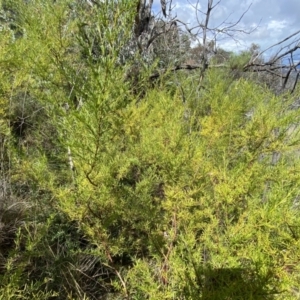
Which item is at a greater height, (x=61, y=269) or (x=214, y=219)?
(x=214, y=219)

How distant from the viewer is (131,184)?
198 centimetres

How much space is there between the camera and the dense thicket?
1.10m

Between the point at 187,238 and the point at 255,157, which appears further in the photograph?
the point at 255,157

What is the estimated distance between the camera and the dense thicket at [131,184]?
110 centimetres

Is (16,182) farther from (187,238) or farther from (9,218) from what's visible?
(187,238)

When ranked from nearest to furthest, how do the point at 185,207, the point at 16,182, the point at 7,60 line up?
1. the point at 185,207
2. the point at 7,60
3. the point at 16,182

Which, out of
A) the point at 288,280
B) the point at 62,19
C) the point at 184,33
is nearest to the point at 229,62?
the point at 184,33

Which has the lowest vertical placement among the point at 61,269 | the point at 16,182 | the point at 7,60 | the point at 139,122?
the point at 61,269

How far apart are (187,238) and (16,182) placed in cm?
146

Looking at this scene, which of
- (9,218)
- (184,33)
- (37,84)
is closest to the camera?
(37,84)

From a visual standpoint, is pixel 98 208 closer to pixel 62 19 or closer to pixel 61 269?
pixel 61 269

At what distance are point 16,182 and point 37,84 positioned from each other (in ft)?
2.70

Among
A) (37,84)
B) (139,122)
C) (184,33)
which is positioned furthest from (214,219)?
(184,33)

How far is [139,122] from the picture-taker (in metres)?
1.97
